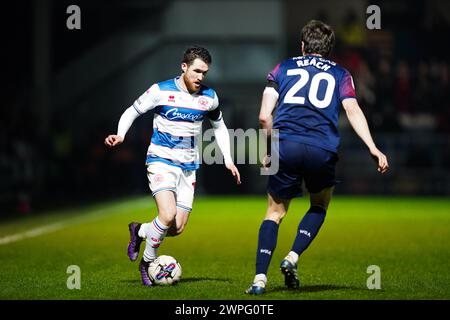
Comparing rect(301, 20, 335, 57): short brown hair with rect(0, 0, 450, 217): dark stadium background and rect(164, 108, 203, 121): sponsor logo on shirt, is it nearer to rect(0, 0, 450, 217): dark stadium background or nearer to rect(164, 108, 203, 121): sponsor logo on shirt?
rect(164, 108, 203, 121): sponsor logo on shirt

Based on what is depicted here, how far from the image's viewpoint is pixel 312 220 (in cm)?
846

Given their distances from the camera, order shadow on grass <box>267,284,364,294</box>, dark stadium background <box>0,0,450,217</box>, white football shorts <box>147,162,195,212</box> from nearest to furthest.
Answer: shadow on grass <box>267,284,364,294</box> → white football shorts <box>147,162,195,212</box> → dark stadium background <box>0,0,450,217</box>

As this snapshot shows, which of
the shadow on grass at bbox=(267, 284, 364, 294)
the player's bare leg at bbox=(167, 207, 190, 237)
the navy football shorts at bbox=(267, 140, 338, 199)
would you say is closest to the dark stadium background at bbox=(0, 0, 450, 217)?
the player's bare leg at bbox=(167, 207, 190, 237)

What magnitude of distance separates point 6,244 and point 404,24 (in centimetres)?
2026

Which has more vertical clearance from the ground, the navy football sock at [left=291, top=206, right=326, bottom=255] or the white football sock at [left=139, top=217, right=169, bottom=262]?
the navy football sock at [left=291, top=206, right=326, bottom=255]

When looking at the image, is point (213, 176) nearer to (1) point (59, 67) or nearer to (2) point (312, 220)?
(1) point (59, 67)

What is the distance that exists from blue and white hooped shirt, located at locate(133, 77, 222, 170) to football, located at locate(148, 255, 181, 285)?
→ 86 centimetres

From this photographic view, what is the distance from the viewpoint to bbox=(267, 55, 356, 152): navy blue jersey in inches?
320

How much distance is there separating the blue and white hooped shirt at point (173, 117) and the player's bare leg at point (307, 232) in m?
1.28

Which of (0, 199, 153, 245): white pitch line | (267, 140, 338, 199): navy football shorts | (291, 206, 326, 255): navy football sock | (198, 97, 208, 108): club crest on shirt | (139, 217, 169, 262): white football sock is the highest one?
(198, 97, 208, 108): club crest on shirt

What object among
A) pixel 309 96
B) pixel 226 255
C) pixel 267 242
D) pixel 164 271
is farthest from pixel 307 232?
pixel 226 255

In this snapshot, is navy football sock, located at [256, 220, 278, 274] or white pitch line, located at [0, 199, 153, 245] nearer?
navy football sock, located at [256, 220, 278, 274]

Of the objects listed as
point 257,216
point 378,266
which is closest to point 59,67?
point 257,216

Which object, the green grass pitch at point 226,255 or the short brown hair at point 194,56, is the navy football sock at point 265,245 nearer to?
the green grass pitch at point 226,255
